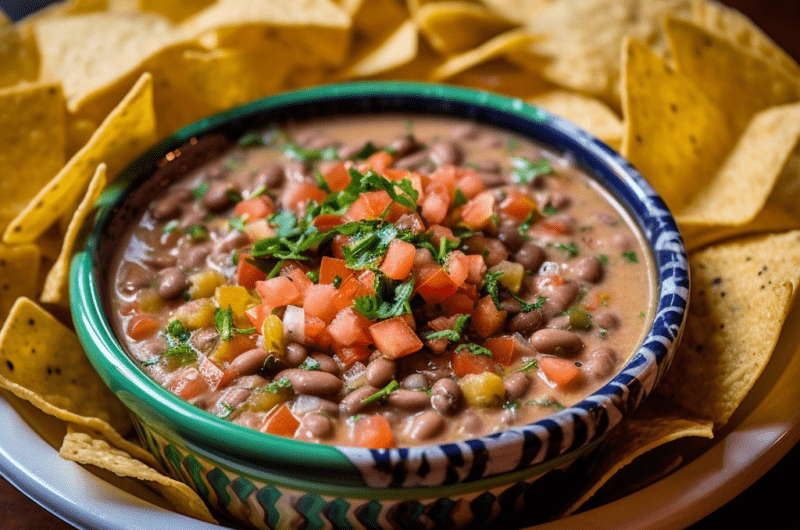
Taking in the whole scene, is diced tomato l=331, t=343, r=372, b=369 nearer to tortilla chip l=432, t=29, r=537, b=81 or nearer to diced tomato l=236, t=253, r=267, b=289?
diced tomato l=236, t=253, r=267, b=289

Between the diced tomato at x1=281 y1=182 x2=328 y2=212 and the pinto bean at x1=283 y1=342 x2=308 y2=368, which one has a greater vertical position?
the diced tomato at x1=281 y1=182 x2=328 y2=212

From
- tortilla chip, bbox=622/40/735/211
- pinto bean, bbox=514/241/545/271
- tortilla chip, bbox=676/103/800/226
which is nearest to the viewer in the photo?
pinto bean, bbox=514/241/545/271

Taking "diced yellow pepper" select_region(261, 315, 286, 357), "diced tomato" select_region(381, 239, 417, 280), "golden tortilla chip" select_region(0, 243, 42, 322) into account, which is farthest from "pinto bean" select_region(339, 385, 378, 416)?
"golden tortilla chip" select_region(0, 243, 42, 322)

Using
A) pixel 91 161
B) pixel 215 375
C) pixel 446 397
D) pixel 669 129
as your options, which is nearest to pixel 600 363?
pixel 446 397

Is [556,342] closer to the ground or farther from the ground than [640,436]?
farther from the ground

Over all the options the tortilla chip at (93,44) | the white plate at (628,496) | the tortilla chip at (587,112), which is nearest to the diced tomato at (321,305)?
the white plate at (628,496)

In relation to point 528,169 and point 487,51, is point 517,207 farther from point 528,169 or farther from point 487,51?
point 487,51
